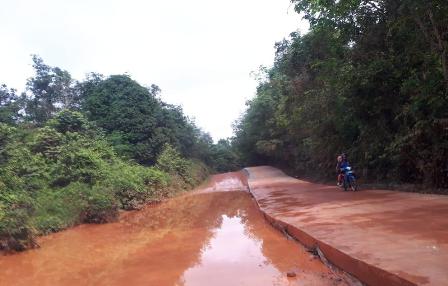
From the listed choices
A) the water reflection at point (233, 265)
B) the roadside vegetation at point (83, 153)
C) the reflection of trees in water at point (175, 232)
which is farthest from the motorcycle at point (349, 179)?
the roadside vegetation at point (83, 153)

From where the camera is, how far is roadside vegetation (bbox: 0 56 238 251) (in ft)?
43.6

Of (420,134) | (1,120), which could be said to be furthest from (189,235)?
(1,120)

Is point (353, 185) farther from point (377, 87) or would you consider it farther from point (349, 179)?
point (377, 87)

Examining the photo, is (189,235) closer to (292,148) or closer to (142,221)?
(142,221)

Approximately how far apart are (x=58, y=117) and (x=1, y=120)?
4660 mm

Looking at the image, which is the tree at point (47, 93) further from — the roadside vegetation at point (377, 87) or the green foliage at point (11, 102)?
the roadside vegetation at point (377, 87)

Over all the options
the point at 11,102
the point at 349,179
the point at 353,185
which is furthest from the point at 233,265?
the point at 11,102

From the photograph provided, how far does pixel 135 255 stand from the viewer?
881cm

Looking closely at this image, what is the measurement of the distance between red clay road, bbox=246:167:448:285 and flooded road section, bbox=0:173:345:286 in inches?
14.7

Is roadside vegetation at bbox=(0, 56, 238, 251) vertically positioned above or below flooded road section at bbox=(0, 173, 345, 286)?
above

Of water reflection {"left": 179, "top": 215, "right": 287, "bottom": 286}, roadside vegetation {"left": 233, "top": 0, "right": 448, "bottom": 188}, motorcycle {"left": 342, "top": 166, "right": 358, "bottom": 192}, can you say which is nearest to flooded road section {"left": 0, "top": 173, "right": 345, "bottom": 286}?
water reflection {"left": 179, "top": 215, "right": 287, "bottom": 286}

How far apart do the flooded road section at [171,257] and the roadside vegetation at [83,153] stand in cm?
98

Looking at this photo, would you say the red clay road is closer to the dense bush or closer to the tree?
the dense bush

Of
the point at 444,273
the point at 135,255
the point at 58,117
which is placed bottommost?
the point at 135,255
